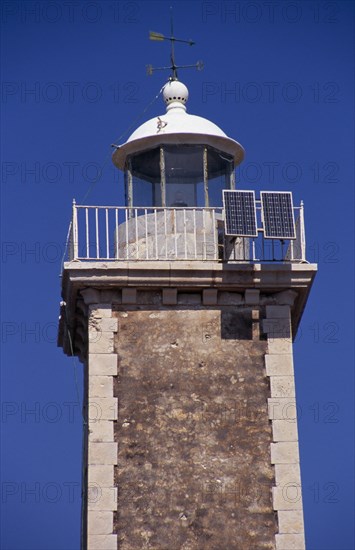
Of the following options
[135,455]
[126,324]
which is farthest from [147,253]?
[135,455]

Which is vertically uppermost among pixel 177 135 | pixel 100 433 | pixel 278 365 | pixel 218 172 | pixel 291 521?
pixel 177 135

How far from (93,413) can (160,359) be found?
1.22m

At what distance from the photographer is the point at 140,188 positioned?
2931 cm

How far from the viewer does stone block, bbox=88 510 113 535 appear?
87.7ft

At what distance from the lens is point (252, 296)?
28188mm

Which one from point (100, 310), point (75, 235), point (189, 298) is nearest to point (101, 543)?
point (100, 310)

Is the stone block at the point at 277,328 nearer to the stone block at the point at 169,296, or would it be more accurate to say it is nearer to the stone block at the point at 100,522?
the stone block at the point at 169,296

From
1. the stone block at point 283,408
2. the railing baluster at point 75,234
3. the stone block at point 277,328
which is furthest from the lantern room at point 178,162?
the stone block at point 283,408

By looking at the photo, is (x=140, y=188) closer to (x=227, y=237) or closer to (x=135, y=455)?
(x=227, y=237)

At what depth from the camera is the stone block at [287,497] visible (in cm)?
2709

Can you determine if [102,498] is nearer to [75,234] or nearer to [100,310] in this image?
[100,310]

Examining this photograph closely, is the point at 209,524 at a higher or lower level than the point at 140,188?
lower

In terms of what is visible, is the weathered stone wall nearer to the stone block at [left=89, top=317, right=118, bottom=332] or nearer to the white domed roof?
the stone block at [left=89, top=317, right=118, bottom=332]

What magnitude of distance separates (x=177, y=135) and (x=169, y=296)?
2.49 m
